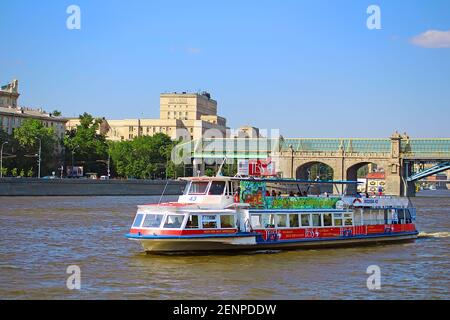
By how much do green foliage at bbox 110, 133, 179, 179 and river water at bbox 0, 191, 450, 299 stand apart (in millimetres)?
90531

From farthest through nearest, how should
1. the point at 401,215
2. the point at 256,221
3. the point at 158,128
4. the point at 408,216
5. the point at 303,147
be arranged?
the point at 158,128
the point at 303,147
the point at 408,216
the point at 401,215
the point at 256,221

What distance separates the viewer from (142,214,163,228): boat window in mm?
27913

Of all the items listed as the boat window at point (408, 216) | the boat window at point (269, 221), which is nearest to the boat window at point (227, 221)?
the boat window at point (269, 221)

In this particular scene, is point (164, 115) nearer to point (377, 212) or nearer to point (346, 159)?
point (346, 159)

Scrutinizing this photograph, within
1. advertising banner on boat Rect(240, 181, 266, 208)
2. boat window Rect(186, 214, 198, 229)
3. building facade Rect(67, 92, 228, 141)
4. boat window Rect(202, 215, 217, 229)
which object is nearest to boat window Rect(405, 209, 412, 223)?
advertising banner on boat Rect(240, 181, 266, 208)

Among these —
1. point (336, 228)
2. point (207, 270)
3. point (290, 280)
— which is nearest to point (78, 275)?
point (207, 270)

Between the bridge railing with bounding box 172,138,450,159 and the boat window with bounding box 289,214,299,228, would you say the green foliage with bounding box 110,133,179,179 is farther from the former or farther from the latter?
the boat window with bounding box 289,214,299,228

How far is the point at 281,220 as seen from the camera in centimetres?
3091

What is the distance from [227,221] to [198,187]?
215cm

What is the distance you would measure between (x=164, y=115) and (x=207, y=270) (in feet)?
566

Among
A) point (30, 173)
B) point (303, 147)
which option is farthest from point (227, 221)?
point (303, 147)

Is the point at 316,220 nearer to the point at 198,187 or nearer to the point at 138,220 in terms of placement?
the point at 198,187

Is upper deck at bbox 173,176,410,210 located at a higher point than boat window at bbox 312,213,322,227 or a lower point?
higher
